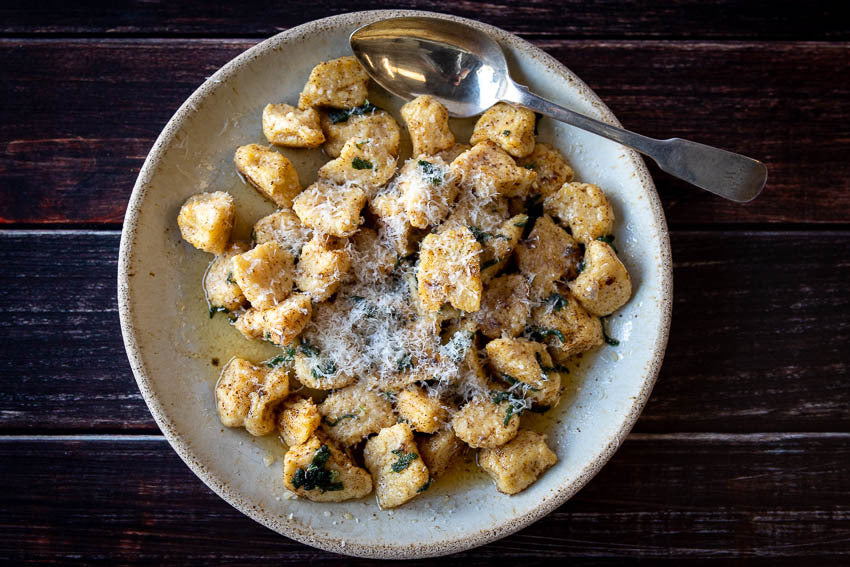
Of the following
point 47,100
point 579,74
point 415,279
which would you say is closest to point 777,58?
point 579,74

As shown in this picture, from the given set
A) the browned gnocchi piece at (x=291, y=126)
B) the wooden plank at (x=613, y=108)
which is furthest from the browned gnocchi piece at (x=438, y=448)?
the wooden plank at (x=613, y=108)

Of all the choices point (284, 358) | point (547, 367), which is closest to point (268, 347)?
point (284, 358)

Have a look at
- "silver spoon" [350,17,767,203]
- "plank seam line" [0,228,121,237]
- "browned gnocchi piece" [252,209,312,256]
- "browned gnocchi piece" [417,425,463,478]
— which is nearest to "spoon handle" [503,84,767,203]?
"silver spoon" [350,17,767,203]

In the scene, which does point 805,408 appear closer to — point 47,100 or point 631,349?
point 631,349

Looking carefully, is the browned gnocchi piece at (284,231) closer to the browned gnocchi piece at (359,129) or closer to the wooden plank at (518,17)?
the browned gnocchi piece at (359,129)

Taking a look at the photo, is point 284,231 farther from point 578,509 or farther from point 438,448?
point 578,509

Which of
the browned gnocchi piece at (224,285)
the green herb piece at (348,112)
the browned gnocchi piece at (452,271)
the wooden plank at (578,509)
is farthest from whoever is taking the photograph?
the wooden plank at (578,509)

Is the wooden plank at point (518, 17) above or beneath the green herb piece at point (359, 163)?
above
